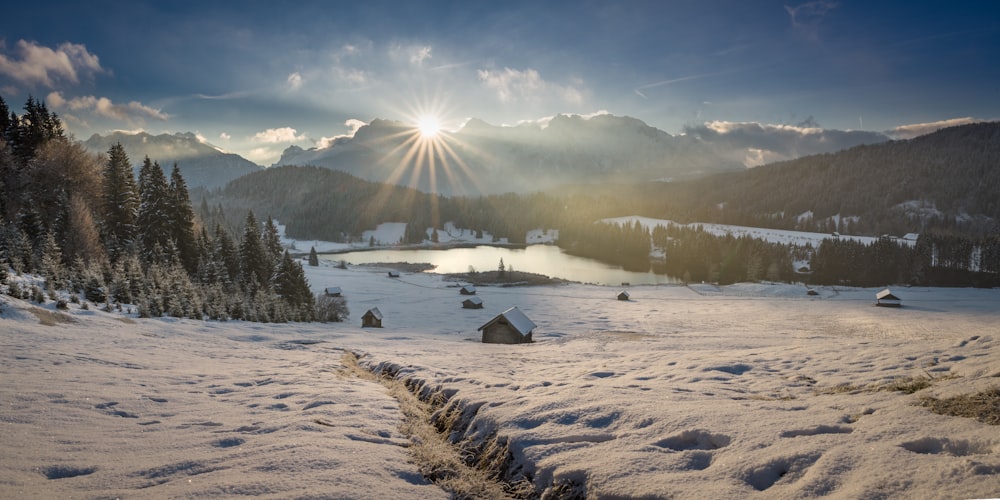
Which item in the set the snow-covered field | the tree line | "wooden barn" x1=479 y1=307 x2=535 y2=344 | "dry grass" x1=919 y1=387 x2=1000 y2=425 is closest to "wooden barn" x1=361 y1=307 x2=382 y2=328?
the tree line

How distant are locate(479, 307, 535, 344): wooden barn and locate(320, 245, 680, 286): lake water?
68982 mm

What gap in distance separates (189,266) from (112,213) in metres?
8.70

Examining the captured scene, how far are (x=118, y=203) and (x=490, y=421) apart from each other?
54343 mm

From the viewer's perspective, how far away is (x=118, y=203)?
45312mm

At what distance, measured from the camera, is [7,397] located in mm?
8328

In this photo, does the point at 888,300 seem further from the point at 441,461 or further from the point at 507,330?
the point at 441,461

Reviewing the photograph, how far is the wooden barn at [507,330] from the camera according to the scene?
36781 millimetres

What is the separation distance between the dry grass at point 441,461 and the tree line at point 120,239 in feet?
66.4

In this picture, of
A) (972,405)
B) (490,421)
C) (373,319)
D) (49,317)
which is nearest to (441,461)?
(490,421)

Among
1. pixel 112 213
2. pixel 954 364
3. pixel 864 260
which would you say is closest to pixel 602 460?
pixel 954 364

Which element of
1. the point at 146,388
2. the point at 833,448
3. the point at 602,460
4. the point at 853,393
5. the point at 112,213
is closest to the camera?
the point at 833,448

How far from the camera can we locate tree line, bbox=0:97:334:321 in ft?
84.4

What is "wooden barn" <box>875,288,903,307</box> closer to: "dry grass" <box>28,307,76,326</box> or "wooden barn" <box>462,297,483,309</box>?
"wooden barn" <box>462,297,483,309</box>

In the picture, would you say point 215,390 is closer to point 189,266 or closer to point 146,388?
point 146,388
